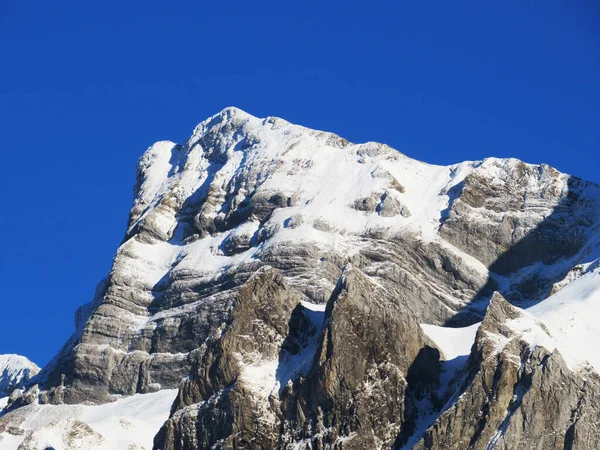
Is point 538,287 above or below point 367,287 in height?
above

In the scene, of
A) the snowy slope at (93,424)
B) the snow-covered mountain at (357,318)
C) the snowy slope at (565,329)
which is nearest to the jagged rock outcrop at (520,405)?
the snow-covered mountain at (357,318)

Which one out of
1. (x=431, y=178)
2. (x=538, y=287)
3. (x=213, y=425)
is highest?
(x=431, y=178)

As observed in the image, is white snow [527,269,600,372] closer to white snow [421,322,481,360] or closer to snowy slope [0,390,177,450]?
white snow [421,322,481,360]

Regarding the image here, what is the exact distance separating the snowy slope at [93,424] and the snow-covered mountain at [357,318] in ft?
2.15

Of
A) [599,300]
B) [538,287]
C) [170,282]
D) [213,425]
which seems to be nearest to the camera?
[213,425]

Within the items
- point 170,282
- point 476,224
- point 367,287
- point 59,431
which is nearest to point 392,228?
point 476,224

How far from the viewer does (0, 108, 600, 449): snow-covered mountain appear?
4402 inches

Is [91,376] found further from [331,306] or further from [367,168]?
[331,306]

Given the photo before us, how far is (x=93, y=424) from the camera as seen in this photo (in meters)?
151

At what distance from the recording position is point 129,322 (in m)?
185

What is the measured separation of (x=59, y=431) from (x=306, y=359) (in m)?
30.9

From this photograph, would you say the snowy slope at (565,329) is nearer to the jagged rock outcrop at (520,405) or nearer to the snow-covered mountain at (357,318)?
the snow-covered mountain at (357,318)

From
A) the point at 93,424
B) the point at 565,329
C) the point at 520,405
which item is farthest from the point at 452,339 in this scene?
the point at 93,424

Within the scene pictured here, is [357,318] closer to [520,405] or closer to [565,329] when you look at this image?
[565,329]
